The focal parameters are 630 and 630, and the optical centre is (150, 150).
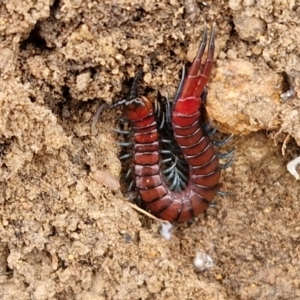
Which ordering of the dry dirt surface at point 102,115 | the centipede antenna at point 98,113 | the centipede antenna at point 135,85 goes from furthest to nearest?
the centipede antenna at point 98,113
the centipede antenna at point 135,85
the dry dirt surface at point 102,115

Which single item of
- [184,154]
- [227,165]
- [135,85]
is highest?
[135,85]

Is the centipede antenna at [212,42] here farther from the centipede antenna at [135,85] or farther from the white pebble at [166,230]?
the white pebble at [166,230]

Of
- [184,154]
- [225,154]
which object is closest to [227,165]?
[225,154]

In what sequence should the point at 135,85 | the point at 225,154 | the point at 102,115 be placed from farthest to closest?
the point at 225,154
the point at 102,115
the point at 135,85

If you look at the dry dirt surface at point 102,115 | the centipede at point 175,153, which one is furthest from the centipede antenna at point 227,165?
the dry dirt surface at point 102,115

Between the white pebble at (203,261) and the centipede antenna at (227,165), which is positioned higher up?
the centipede antenna at (227,165)

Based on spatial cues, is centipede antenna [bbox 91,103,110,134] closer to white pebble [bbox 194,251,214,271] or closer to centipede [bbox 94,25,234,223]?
centipede [bbox 94,25,234,223]

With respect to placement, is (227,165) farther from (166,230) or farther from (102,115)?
(102,115)
